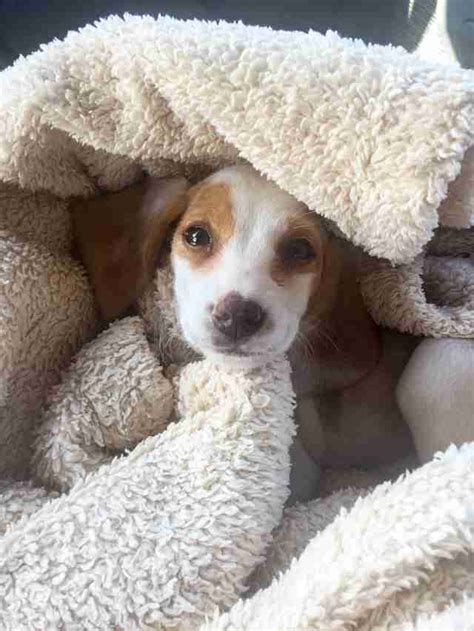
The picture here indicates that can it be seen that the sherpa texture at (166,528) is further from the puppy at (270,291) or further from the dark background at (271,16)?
the dark background at (271,16)

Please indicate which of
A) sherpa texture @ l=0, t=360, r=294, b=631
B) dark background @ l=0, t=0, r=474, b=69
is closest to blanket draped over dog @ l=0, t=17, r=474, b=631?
sherpa texture @ l=0, t=360, r=294, b=631

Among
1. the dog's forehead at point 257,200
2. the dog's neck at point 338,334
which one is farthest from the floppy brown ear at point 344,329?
the dog's forehead at point 257,200

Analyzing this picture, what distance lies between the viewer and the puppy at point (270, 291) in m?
0.93

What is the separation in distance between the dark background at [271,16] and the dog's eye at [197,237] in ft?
1.61

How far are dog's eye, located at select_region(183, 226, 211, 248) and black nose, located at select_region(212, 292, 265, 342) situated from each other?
0.39ft

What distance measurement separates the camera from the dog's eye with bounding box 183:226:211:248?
3.30ft

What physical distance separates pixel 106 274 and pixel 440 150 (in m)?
0.44

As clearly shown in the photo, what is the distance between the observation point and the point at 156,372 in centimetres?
98

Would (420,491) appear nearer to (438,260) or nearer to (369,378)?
(369,378)

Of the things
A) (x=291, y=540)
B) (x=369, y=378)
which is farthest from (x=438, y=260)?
(x=291, y=540)

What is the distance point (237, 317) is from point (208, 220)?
0.16 metres

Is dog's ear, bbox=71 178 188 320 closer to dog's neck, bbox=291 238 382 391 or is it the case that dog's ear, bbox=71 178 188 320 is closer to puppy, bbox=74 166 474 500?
puppy, bbox=74 166 474 500

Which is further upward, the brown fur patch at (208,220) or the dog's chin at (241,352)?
the brown fur patch at (208,220)

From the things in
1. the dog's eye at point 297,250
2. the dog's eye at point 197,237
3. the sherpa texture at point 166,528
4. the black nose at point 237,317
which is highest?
the dog's eye at point 297,250
